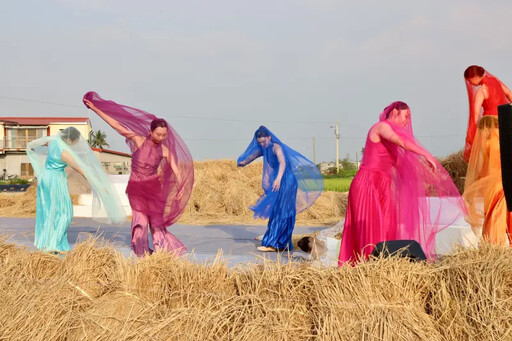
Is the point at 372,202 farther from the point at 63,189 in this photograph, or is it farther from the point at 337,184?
the point at 337,184

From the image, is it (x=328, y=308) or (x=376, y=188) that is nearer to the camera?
(x=328, y=308)

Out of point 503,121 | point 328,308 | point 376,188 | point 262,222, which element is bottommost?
point 262,222

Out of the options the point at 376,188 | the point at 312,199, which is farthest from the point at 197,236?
the point at 376,188

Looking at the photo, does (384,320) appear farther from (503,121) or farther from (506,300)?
(503,121)

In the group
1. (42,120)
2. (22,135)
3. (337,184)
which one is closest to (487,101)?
(337,184)

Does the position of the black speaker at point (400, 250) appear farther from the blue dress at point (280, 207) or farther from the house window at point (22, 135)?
the house window at point (22, 135)

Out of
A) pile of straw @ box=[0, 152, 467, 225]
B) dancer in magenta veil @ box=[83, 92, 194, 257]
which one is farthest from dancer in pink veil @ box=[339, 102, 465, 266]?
pile of straw @ box=[0, 152, 467, 225]

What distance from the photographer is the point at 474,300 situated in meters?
2.70

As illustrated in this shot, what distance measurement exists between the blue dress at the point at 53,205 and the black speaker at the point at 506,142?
5.92 m

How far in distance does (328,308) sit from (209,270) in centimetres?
78

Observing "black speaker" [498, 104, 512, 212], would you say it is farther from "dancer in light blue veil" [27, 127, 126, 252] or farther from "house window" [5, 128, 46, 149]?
"house window" [5, 128, 46, 149]

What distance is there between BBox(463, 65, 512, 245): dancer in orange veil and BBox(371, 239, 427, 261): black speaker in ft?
6.93

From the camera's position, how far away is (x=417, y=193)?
16.9 feet

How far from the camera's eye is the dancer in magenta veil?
658cm
